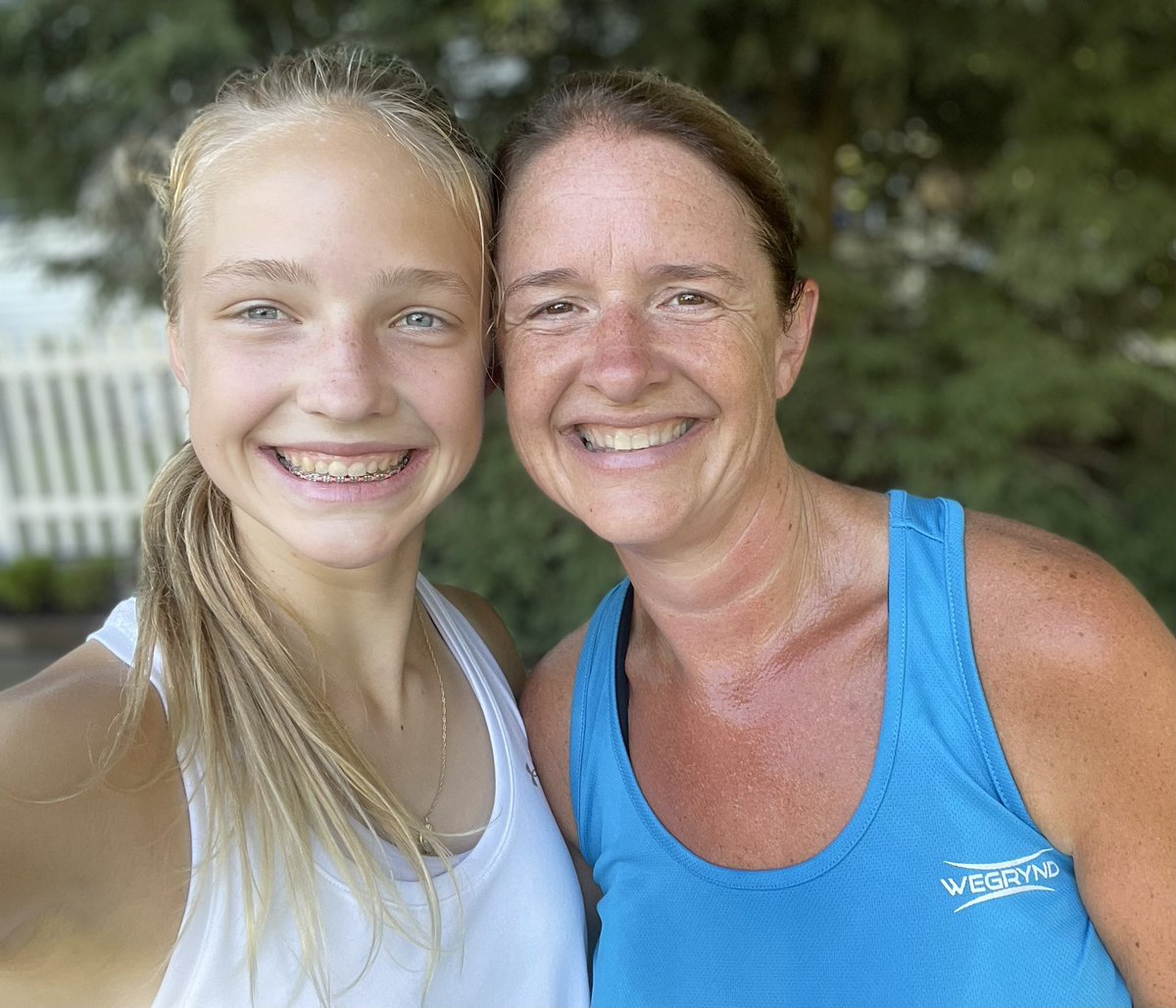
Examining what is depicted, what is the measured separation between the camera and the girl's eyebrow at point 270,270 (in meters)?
1.61

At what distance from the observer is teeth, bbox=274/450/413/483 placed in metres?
1.70

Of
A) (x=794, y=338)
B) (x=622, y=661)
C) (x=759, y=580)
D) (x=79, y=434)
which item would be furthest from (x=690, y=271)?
(x=79, y=434)

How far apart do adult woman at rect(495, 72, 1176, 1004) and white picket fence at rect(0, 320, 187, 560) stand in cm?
574

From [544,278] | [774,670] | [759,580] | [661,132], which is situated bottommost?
[774,670]

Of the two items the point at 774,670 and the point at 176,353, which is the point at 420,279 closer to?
the point at 176,353

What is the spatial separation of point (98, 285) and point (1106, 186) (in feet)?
15.1

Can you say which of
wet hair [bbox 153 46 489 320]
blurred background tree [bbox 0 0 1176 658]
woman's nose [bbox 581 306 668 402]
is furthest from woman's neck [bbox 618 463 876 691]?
blurred background tree [bbox 0 0 1176 658]

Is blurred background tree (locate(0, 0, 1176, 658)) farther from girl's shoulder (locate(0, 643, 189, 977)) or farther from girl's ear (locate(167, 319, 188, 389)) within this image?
girl's shoulder (locate(0, 643, 189, 977))

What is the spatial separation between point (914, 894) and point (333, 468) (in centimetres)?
107

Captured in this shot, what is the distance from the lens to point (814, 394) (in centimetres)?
500

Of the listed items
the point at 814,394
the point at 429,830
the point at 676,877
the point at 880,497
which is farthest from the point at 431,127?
the point at 814,394

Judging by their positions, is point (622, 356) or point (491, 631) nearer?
point (622, 356)

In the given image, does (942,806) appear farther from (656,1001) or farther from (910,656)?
(656,1001)

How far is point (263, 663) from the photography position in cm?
171
